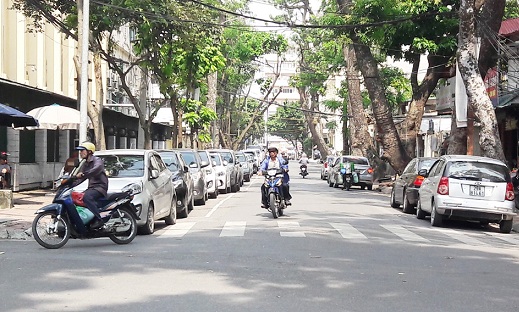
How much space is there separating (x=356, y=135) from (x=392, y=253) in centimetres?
2898

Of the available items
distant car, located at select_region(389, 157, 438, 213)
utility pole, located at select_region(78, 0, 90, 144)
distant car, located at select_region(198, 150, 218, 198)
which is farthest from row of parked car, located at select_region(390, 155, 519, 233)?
distant car, located at select_region(198, 150, 218, 198)

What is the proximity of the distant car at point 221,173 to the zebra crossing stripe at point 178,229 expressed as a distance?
10.6 meters

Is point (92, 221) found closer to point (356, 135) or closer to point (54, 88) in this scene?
point (54, 88)

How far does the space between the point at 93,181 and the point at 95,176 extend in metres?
0.10

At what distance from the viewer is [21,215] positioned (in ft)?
58.3

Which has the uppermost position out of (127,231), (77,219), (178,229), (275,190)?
(275,190)

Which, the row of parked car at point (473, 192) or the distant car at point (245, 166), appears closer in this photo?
the row of parked car at point (473, 192)

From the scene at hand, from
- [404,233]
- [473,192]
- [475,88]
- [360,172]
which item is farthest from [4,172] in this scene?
[360,172]

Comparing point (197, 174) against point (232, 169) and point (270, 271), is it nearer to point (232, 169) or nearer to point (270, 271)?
point (232, 169)

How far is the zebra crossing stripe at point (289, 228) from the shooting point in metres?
14.2

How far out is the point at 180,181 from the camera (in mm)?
18781

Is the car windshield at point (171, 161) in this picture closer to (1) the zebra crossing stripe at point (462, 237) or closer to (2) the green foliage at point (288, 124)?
(1) the zebra crossing stripe at point (462, 237)

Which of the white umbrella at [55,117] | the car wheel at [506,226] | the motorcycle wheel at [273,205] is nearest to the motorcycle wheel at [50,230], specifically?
the motorcycle wheel at [273,205]

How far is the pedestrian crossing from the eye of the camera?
1413 centimetres
